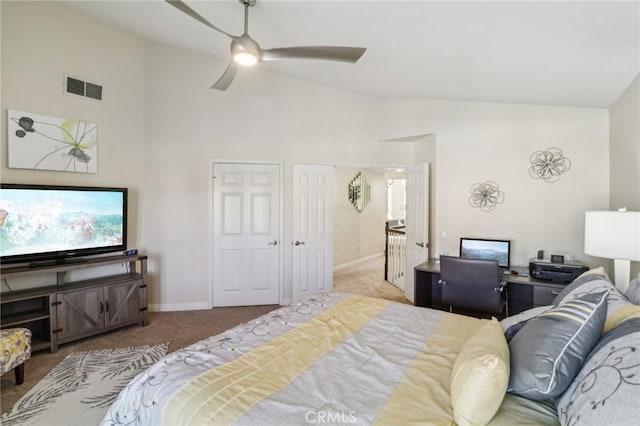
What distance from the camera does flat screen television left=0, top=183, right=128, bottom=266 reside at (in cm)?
282

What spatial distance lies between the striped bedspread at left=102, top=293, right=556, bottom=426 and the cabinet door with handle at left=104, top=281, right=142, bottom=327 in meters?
2.27

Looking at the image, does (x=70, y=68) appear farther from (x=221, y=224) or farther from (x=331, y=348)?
(x=331, y=348)

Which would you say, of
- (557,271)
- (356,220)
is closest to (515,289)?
(557,271)

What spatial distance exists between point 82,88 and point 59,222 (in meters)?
A: 1.48

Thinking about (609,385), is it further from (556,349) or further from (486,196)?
(486,196)

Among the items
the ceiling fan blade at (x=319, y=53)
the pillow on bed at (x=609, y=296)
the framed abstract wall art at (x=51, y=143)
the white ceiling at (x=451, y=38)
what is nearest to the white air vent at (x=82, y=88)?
the framed abstract wall art at (x=51, y=143)

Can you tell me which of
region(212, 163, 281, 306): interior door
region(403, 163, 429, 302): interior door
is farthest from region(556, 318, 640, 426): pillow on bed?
region(212, 163, 281, 306): interior door

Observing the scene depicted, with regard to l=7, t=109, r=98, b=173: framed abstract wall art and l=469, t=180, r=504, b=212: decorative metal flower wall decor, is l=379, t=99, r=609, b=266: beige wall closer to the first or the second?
l=469, t=180, r=504, b=212: decorative metal flower wall decor

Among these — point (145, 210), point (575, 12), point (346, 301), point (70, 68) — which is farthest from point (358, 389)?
point (70, 68)

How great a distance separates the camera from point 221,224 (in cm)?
425

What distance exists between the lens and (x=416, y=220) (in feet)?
14.3

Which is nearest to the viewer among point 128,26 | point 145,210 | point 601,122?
point 601,122

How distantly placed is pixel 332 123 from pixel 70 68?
3033 millimetres

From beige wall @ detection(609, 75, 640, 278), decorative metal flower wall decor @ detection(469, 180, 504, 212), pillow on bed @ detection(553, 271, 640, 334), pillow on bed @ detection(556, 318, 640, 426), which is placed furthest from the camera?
decorative metal flower wall decor @ detection(469, 180, 504, 212)
